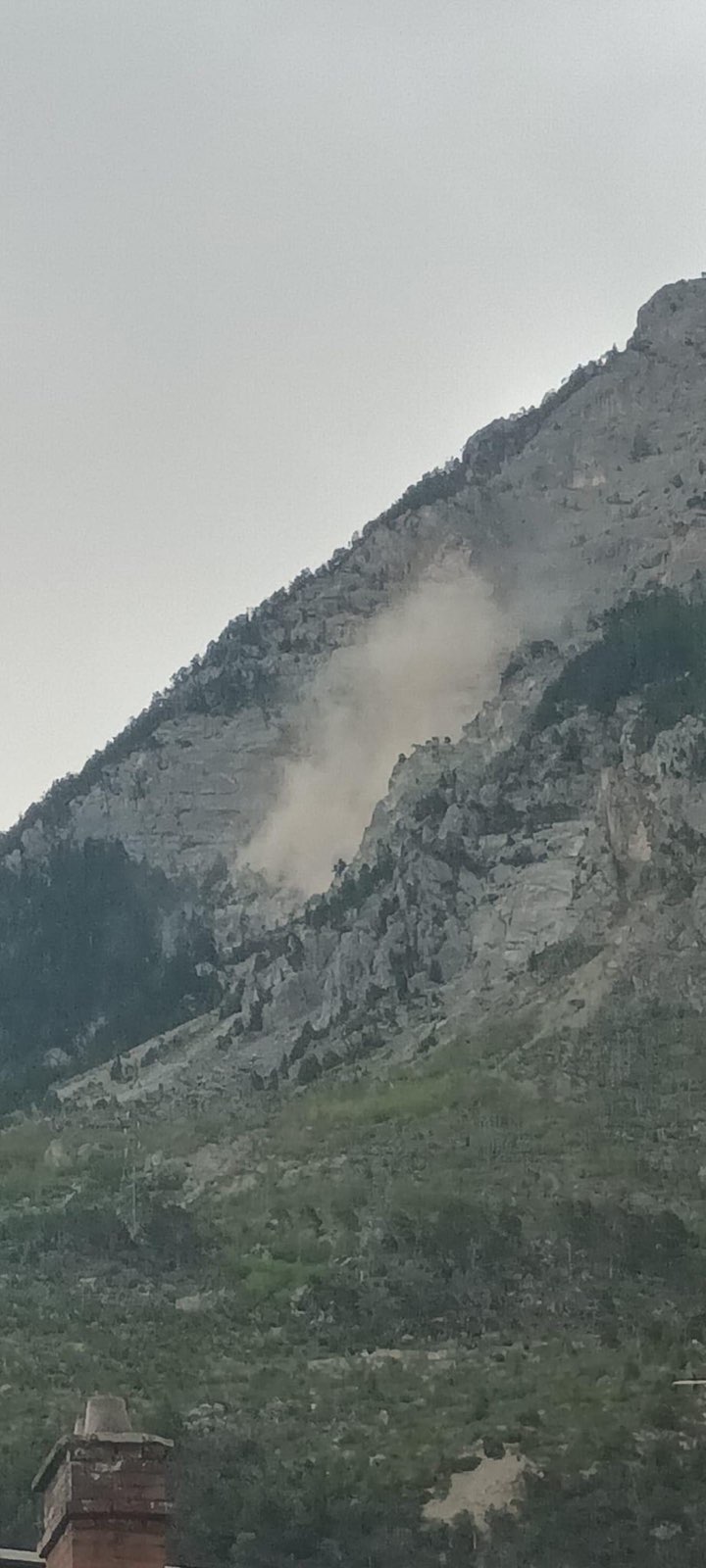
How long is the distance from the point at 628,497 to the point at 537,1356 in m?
72.0

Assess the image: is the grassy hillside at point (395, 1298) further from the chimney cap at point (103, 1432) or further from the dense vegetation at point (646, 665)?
the chimney cap at point (103, 1432)

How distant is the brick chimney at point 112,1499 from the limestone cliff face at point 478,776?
267ft

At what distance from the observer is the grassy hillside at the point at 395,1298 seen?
63441mm

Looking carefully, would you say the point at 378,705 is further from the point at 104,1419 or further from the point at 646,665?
the point at 104,1419

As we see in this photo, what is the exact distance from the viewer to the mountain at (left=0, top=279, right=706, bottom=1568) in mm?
67312

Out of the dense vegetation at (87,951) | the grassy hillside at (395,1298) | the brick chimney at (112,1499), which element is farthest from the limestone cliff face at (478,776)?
the brick chimney at (112,1499)

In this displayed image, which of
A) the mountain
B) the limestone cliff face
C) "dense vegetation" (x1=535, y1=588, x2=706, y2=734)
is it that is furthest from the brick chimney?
"dense vegetation" (x1=535, y1=588, x2=706, y2=734)

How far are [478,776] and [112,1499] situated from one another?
4066 inches

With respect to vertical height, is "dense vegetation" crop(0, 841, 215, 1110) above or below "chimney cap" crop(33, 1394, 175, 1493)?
above

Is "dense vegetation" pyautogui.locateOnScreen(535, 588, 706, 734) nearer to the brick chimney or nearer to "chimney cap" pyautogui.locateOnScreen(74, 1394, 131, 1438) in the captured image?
"chimney cap" pyautogui.locateOnScreen(74, 1394, 131, 1438)

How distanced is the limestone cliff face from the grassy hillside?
24.2 feet

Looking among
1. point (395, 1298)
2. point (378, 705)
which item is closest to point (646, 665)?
point (378, 705)

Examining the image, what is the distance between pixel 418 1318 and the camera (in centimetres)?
7719

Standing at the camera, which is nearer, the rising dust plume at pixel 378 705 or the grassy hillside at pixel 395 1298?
the grassy hillside at pixel 395 1298
